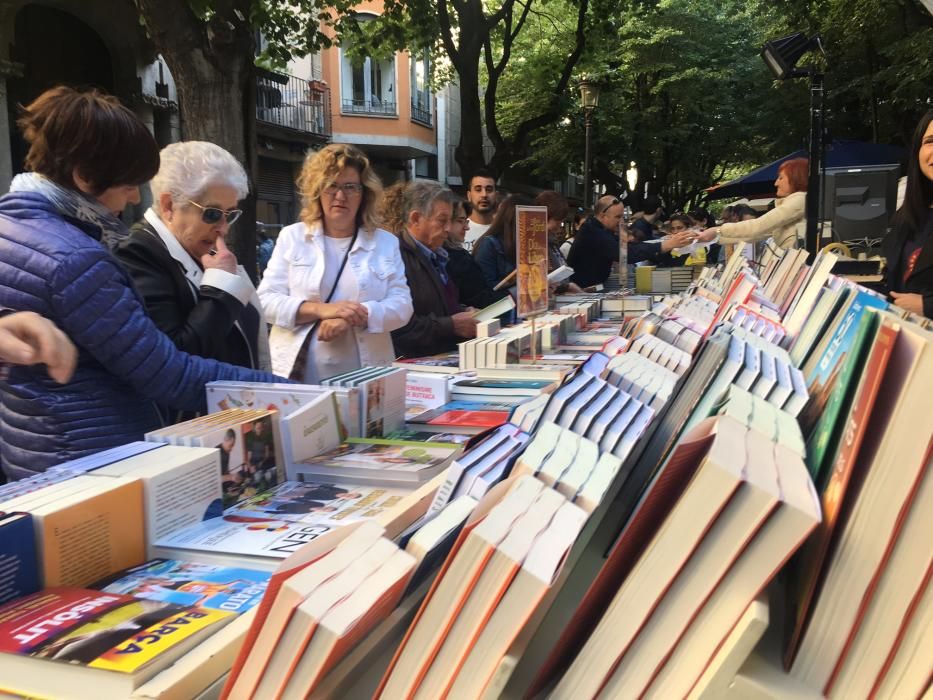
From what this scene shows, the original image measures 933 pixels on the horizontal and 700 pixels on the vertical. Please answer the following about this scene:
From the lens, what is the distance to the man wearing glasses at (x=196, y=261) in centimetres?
214

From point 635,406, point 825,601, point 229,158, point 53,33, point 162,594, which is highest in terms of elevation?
point 53,33

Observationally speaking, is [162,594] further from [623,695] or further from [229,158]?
[229,158]

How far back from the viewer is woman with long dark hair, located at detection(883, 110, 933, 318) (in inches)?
128

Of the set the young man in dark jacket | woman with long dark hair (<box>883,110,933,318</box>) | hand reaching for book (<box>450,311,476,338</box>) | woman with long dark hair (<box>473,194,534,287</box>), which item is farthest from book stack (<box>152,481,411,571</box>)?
woman with long dark hair (<box>473,194,534,287</box>)

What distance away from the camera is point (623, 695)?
2.60 ft

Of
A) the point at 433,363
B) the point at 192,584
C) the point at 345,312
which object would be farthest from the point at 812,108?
the point at 192,584

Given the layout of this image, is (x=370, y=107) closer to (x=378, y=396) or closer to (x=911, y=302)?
(x=911, y=302)

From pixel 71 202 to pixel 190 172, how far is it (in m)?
0.59

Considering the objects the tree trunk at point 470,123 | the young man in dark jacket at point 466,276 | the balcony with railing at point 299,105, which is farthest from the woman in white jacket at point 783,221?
the balcony with railing at point 299,105

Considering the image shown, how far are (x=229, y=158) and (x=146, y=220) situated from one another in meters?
0.33

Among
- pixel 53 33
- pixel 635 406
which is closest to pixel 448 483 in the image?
pixel 635 406

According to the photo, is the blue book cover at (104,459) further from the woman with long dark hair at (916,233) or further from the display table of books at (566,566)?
the woman with long dark hair at (916,233)

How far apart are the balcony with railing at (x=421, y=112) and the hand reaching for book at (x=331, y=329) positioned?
22.1 m

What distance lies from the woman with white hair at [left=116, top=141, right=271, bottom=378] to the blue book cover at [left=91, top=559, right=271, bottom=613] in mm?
996
